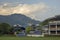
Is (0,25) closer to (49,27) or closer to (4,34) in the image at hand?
(4,34)

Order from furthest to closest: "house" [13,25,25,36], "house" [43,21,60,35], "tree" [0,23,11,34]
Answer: "house" [13,25,25,36] < "house" [43,21,60,35] < "tree" [0,23,11,34]

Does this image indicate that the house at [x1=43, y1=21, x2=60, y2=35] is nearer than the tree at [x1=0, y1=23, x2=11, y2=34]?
No

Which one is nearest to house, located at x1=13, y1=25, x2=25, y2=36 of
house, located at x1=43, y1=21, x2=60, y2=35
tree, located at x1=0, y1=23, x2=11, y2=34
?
tree, located at x1=0, y1=23, x2=11, y2=34

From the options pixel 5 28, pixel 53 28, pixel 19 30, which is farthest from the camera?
pixel 19 30

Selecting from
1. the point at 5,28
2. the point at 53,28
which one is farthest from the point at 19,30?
the point at 53,28

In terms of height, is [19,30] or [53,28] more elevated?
[53,28]

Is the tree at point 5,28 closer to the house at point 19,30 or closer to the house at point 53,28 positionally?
the house at point 19,30

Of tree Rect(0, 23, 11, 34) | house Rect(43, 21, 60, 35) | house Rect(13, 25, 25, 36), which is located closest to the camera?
tree Rect(0, 23, 11, 34)

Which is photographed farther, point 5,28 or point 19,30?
point 19,30

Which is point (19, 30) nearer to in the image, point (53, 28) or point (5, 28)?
point (5, 28)

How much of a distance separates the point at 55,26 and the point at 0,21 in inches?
256

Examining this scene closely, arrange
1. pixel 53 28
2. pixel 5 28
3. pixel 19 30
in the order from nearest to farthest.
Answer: pixel 5 28, pixel 53 28, pixel 19 30

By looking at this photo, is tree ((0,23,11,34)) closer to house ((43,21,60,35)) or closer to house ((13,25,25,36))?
house ((13,25,25,36))

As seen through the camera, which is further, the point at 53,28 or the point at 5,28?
the point at 53,28
